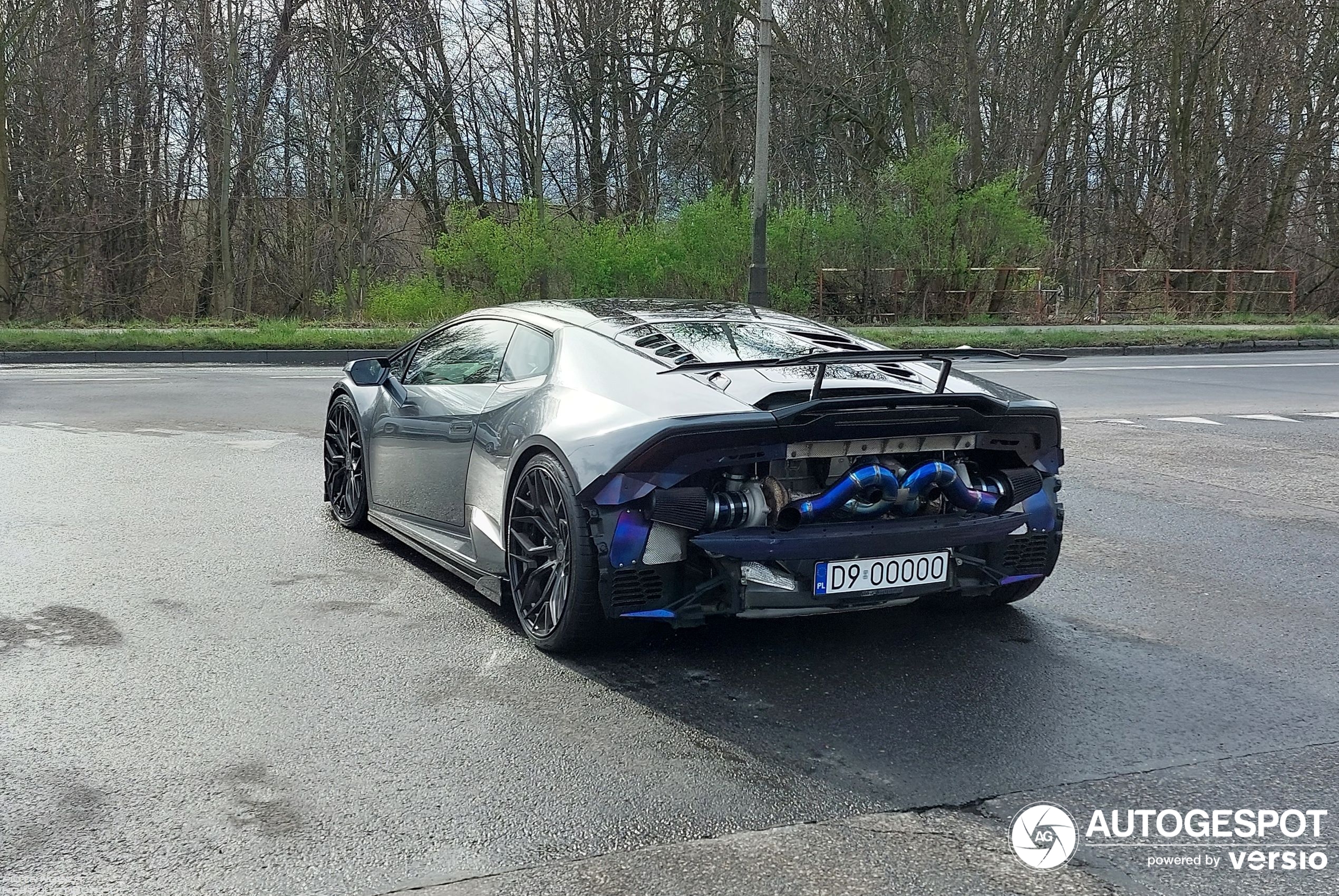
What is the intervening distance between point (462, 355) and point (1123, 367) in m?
14.9

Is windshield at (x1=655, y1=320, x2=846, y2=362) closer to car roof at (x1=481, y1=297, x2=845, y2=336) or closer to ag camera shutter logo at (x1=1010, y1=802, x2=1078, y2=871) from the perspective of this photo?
car roof at (x1=481, y1=297, x2=845, y2=336)

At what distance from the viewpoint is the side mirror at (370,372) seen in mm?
6617

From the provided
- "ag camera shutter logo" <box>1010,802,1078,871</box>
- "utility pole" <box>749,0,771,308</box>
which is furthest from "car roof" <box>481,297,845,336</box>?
"utility pole" <box>749,0,771,308</box>

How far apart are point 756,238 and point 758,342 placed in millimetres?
17586

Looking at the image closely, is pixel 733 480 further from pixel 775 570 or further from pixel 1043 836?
pixel 1043 836

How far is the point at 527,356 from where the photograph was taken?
5566 mm

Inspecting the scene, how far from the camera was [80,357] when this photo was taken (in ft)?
64.6

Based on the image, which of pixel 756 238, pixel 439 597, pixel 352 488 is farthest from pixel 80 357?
pixel 439 597

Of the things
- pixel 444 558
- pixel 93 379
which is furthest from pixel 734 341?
pixel 93 379

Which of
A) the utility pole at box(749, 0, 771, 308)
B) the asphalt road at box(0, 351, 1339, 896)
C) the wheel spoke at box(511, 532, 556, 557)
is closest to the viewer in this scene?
the asphalt road at box(0, 351, 1339, 896)

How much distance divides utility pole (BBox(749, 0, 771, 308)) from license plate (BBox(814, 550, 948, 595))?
17300mm

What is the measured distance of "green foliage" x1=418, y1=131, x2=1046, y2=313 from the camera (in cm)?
2606

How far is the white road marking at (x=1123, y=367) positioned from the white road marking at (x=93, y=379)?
10.9 m

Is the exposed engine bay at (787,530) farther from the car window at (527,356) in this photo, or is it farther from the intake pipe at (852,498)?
the car window at (527,356)
